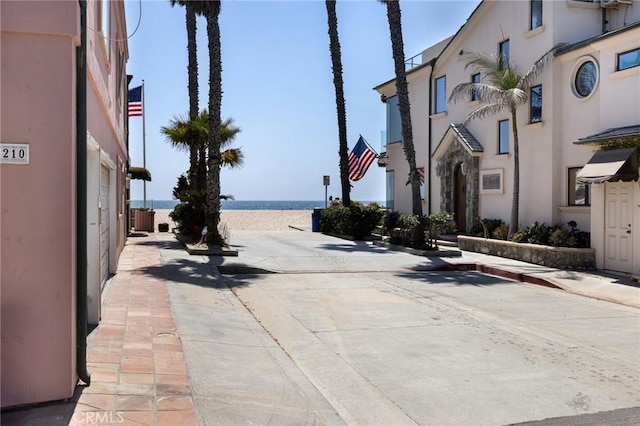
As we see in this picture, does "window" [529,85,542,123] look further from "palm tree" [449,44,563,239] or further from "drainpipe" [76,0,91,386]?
"drainpipe" [76,0,91,386]

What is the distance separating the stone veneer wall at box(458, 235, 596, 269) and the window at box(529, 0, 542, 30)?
7.29m

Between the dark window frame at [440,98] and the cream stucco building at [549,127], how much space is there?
0.04 m

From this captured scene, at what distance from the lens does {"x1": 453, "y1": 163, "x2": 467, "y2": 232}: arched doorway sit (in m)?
23.1

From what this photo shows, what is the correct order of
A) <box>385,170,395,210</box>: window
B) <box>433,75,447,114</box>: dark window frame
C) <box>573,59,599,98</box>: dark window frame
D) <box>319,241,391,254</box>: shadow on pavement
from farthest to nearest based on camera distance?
<box>385,170,395,210</box>: window
<box>433,75,447,114</box>: dark window frame
<box>319,241,391,254</box>: shadow on pavement
<box>573,59,599,98</box>: dark window frame

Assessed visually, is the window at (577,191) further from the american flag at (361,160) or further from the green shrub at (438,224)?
the american flag at (361,160)

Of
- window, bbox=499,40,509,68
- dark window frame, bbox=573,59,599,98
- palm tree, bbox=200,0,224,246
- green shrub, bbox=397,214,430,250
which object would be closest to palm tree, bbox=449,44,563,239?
window, bbox=499,40,509,68

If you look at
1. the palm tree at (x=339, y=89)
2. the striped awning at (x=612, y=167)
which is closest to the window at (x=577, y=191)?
the striped awning at (x=612, y=167)

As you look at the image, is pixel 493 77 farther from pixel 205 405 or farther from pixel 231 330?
pixel 205 405

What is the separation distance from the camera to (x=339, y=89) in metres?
26.1

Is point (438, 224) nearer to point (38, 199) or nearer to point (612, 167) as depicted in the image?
point (612, 167)

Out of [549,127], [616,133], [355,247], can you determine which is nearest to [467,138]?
[549,127]

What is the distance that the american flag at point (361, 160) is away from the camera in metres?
28.0

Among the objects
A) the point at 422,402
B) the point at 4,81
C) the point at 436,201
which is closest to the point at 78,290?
the point at 4,81

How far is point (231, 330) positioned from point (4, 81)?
14.9ft
